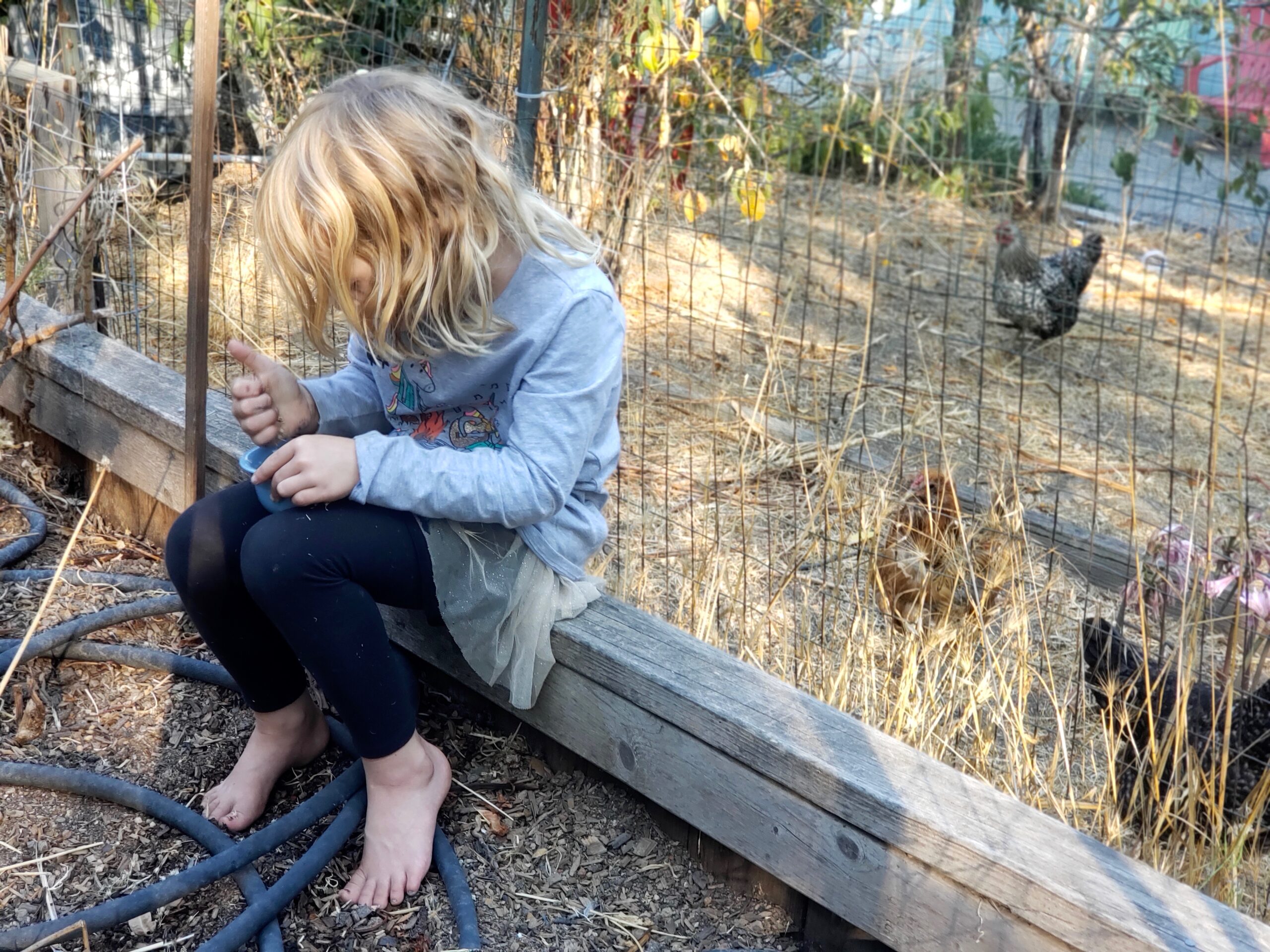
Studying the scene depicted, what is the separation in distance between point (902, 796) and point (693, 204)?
2753 mm

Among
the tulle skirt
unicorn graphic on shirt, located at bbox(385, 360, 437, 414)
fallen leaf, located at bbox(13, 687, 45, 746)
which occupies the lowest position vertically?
fallen leaf, located at bbox(13, 687, 45, 746)

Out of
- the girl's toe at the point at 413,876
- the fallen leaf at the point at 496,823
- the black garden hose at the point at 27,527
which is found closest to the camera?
the girl's toe at the point at 413,876

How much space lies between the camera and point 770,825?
1508 millimetres

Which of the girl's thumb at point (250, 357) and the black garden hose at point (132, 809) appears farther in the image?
the girl's thumb at point (250, 357)

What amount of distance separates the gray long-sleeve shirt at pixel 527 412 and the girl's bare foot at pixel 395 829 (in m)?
0.35

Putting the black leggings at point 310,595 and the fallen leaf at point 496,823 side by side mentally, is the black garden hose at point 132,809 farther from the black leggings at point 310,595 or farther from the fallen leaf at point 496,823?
the fallen leaf at point 496,823

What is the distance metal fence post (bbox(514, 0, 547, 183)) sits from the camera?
6.64 feet

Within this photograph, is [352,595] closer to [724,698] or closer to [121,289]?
[724,698]

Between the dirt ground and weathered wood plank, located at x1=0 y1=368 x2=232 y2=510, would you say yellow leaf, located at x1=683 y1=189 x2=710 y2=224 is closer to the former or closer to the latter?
weathered wood plank, located at x1=0 y1=368 x2=232 y2=510

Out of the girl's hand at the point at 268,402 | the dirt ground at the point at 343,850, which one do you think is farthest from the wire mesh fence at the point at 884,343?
the girl's hand at the point at 268,402

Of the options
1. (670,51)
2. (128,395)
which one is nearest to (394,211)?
(128,395)

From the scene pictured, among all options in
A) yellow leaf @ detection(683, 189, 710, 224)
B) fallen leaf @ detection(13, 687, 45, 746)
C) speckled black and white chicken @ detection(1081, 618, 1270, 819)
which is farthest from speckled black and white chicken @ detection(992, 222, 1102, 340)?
fallen leaf @ detection(13, 687, 45, 746)

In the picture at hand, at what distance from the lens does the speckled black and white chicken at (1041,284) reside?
4676mm

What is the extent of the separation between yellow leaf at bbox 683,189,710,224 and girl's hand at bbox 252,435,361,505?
7.51ft
